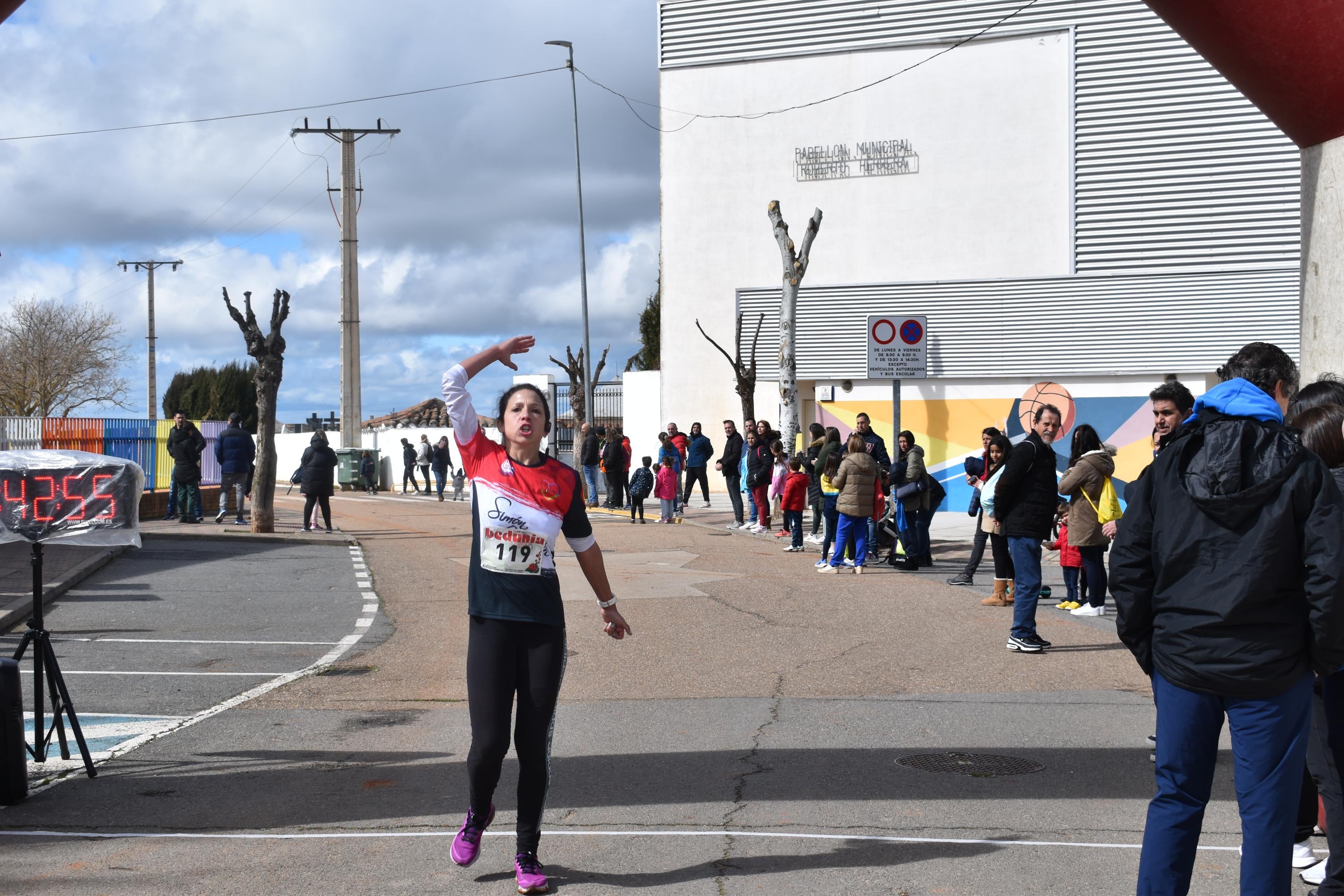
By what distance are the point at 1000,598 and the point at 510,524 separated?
29.9 feet

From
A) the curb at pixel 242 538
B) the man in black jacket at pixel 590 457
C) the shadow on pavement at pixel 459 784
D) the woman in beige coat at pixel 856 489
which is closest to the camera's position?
the shadow on pavement at pixel 459 784

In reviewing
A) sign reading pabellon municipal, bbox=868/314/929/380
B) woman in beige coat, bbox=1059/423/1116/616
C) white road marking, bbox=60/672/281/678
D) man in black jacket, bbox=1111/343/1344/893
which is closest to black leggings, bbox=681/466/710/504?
sign reading pabellon municipal, bbox=868/314/929/380

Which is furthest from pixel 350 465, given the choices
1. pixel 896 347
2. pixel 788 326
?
pixel 896 347

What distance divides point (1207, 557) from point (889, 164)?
32.9 meters

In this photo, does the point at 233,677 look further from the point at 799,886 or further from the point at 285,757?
the point at 799,886

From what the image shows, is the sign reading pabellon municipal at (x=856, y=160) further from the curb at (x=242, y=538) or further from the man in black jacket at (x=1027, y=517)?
the man in black jacket at (x=1027, y=517)

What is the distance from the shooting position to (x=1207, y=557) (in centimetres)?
393

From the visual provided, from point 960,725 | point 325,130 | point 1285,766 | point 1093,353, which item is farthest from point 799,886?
point 325,130

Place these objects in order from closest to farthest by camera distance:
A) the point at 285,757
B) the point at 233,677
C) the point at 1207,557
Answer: the point at 1207,557 → the point at 285,757 → the point at 233,677

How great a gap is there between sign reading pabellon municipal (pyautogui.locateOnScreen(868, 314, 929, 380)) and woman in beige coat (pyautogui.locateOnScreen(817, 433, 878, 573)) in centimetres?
245

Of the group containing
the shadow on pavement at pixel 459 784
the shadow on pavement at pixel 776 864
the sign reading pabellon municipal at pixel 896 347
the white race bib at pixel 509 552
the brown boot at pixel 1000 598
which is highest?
the sign reading pabellon municipal at pixel 896 347

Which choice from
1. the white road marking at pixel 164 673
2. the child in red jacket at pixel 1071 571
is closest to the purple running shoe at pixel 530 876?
the white road marking at pixel 164 673

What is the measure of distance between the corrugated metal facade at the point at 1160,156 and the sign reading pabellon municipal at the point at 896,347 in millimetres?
18303

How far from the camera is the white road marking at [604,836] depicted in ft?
17.3
